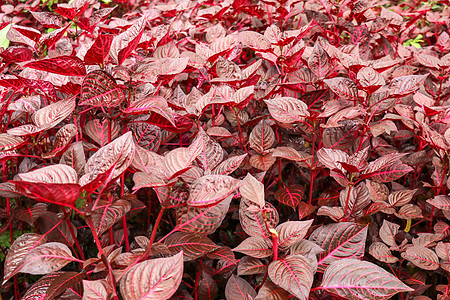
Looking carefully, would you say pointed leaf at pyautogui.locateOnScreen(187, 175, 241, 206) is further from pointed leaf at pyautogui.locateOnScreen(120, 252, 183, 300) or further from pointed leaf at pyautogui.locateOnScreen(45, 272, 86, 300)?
pointed leaf at pyautogui.locateOnScreen(45, 272, 86, 300)

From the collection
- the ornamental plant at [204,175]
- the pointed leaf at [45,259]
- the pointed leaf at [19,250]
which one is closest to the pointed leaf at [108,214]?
the ornamental plant at [204,175]

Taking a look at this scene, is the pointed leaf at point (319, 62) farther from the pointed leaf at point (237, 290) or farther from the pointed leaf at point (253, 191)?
the pointed leaf at point (237, 290)

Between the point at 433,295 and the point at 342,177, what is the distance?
77 centimetres

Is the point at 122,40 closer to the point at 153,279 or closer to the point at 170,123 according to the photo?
the point at 170,123

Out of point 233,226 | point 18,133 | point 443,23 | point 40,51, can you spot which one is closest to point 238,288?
point 233,226

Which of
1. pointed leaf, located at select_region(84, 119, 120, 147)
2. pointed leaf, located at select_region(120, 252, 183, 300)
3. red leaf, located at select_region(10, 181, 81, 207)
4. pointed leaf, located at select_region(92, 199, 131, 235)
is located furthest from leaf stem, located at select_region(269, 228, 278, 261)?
pointed leaf, located at select_region(84, 119, 120, 147)

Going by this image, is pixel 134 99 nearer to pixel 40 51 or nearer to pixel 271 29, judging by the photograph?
pixel 40 51

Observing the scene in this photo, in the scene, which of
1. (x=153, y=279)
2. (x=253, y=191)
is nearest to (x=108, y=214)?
(x=153, y=279)

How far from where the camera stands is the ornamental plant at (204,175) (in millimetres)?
936

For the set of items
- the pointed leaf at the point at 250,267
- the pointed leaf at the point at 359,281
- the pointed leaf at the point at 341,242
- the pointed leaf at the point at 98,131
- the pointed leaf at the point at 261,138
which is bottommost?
A: the pointed leaf at the point at 341,242

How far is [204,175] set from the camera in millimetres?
1091

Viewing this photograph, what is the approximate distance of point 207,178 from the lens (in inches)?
37.8

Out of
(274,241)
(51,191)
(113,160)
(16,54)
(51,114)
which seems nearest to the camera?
(51,191)

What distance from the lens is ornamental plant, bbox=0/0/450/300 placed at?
3.07ft
